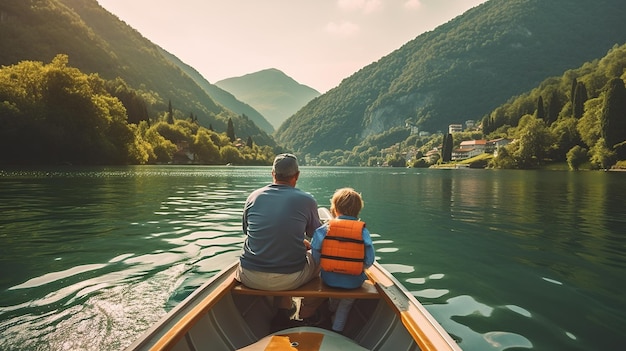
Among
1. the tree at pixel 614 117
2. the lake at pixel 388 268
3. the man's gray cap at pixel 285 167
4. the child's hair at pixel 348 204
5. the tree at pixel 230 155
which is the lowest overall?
the lake at pixel 388 268

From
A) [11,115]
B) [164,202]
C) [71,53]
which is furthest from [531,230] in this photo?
[71,53]

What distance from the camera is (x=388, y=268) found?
9.61 m

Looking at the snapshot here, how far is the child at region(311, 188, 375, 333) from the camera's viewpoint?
4.80 metres

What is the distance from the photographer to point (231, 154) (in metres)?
148

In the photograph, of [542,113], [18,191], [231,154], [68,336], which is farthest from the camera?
[231,154]

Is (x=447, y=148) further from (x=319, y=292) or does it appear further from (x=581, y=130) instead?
(x=319, y=292)

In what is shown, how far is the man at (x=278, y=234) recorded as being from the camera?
475 centimetres

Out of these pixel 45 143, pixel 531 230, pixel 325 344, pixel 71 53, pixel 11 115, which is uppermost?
pixel 71 53

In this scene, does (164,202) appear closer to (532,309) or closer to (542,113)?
(532,309)

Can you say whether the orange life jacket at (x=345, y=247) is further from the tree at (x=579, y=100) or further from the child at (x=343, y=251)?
the tree at (x=579, y=100)

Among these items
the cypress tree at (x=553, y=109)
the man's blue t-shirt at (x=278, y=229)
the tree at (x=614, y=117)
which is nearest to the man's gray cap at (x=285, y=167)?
the man's blue t-shirt at (x=278, y=229)

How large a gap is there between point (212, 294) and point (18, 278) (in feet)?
20.4

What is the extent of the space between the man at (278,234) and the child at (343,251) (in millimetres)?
257

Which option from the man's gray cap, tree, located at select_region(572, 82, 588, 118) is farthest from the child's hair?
tree, located at select_region(572, 82, 588, 118)
